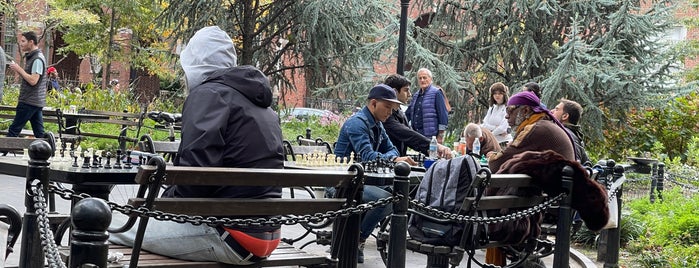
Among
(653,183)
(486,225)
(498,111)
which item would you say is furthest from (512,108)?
(653,183)

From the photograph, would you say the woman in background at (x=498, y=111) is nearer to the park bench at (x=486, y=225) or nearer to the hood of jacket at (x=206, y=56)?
the park bench at (x=486, y=225)

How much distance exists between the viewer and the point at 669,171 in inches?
558

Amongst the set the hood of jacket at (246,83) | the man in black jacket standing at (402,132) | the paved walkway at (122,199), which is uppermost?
the hood of jacket at (246,83)

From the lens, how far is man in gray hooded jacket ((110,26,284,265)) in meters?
4.79

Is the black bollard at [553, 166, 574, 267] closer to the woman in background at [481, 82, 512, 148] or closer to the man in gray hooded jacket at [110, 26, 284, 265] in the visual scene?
the man in gray hooded jacket at [110, 26, 284, 265]

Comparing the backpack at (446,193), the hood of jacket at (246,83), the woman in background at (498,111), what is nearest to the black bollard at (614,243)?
the backpack at (446,193)

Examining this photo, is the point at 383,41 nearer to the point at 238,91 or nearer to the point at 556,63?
the point at 556,63

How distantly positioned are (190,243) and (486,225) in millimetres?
2453

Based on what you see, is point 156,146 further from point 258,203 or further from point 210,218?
point 210,218

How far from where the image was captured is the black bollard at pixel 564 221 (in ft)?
21.8

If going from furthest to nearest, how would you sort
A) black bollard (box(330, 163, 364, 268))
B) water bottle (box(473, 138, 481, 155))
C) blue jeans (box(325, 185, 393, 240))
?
water bottle (box(473, 138, 481, 155))
blue jeans (box(325, 185, 393, 240))
black bollard (box(330, 163, 364, 268))

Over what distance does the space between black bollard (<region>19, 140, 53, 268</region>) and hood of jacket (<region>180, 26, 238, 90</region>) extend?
115 centimetres

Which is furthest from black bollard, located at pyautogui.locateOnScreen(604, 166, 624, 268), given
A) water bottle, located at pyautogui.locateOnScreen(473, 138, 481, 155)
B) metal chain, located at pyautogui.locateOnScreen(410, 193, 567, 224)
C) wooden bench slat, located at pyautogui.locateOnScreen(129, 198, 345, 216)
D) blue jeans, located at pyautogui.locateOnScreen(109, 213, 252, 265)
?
blue jeans, located at pyautogui.locateOnScreen(109, 213, 252, 265)

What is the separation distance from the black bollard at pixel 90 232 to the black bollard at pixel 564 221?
420 centimetres
